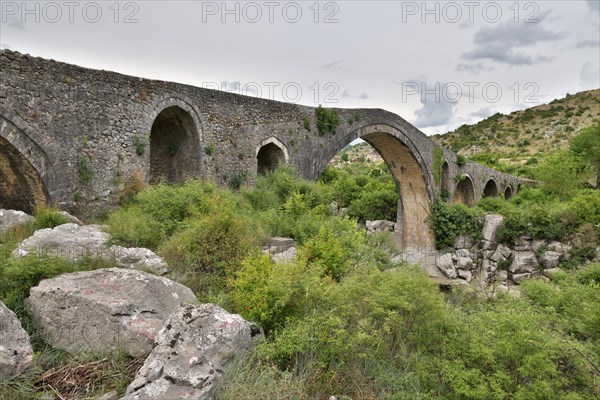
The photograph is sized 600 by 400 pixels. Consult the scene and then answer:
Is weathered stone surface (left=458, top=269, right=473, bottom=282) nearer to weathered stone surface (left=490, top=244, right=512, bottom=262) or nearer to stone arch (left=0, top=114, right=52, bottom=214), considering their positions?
weathered stone surface (left=490, top=244, right=512, bottom=262)

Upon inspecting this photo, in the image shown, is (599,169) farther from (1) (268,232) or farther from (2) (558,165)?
(1) (268,232)

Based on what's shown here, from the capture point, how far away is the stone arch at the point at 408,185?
18.3 m

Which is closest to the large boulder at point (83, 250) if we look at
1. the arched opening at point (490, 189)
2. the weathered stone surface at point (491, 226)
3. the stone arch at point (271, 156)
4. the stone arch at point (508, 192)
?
the stone arch at point (271, 156)

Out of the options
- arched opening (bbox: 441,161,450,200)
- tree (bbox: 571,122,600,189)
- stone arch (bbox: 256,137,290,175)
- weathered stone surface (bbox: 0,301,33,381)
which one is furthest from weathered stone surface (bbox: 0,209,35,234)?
tree (bbox: 571,122,600,189)

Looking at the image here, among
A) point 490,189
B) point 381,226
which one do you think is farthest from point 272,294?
point 490,189

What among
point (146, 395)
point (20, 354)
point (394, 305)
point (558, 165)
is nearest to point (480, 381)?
point (394, 305)

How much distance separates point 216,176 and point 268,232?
14.4 feet

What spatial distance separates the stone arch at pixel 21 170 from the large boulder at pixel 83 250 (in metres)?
3.06

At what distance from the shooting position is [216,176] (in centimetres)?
1064

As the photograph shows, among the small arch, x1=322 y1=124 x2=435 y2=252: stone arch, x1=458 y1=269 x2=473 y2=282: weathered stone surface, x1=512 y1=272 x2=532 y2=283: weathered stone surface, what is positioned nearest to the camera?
x1=512 y1=272 x2=532 y2=283: weathered stone surface

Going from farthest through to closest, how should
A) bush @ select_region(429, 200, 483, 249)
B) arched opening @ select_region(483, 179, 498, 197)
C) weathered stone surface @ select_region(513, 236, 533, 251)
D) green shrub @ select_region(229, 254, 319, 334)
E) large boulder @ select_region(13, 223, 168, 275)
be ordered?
1. arched opening @ select_region(483, 179, 498, 197)
2. bush @ select_region(429, 200, 483, 249)
3. weathered stone surface @ select_region(513, 236, 533, 251)
4. large boulder @ select_region(13, 223, 168, 275)
5. green shrub @ select_region(229, 254, 319, 334)

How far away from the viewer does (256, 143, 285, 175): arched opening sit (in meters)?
12.7

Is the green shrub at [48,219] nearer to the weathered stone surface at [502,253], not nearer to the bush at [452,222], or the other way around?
the weathered stone surface at [502,253]

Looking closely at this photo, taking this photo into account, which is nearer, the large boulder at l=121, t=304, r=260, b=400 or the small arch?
the large boulder at l=121, t=304, r=260, b=400
